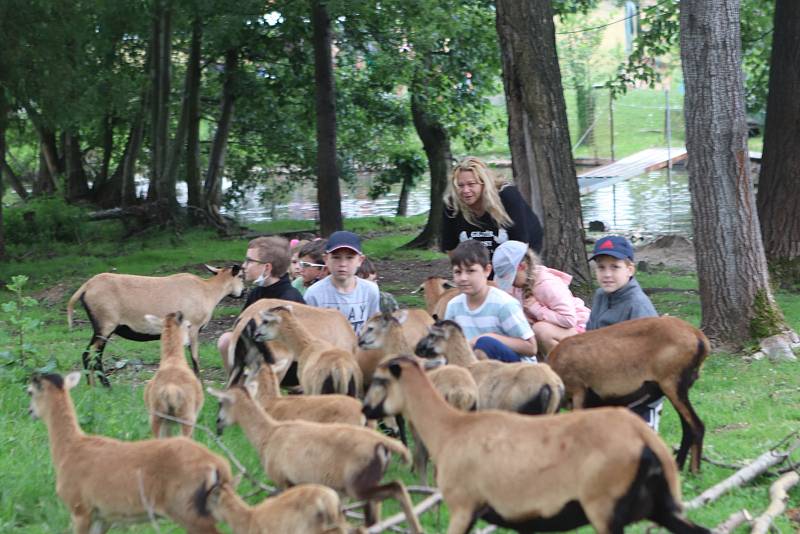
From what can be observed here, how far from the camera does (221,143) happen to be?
23469 mm

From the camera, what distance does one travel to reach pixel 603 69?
1799 inches

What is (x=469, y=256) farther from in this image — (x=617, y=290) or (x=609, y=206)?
(x=609, y=206)

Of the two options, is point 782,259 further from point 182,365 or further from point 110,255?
point 110,255

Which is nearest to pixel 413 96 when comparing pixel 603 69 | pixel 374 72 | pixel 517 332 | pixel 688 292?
pixel 374 72

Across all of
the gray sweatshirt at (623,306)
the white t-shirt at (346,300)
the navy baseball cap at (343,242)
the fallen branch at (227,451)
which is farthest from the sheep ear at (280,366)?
the gray sweatshirt at (623,306)

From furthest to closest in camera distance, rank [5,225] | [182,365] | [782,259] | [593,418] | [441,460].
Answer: [5,225]
[782,259]
[182,365]
[441,460]
[593,418]

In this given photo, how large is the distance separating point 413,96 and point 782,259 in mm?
6837

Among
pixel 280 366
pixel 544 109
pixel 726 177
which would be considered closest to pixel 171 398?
pixel 280 366

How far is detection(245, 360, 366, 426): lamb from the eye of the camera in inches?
230

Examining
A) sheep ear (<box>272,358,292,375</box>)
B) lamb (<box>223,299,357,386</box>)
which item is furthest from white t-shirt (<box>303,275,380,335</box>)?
sheep ear (<box>272,358,292,375</box>)

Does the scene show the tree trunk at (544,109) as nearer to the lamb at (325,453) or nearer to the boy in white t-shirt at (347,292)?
the boy in white t-shirt at (347,292)

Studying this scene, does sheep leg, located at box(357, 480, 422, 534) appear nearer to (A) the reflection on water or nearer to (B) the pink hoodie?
(B) the pink hoodie

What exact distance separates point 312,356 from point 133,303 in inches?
135

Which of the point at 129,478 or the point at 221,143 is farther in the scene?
the point at 221,143
